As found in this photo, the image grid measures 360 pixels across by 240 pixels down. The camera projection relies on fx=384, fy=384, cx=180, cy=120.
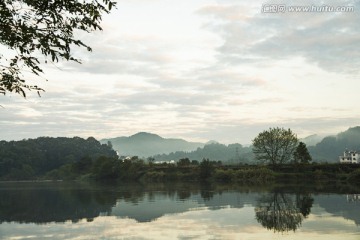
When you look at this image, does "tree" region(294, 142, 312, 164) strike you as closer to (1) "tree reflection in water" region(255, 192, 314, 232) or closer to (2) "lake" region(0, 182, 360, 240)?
(2) "lake" region(0, 182, 360, 240)

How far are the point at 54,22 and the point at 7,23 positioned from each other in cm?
154

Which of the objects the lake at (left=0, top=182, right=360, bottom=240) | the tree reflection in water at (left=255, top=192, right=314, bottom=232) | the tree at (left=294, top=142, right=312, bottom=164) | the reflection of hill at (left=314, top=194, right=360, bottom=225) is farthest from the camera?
the tree at (left=294, top=142, right=312, bottom=164)

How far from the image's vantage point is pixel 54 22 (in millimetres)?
13344

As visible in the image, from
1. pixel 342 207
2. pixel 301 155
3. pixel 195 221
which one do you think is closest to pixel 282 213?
pixel 342 207

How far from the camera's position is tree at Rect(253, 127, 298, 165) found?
361 feet

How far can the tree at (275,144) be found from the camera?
11000 centimetres

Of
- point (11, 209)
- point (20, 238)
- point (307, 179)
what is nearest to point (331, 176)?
point (307, 179)

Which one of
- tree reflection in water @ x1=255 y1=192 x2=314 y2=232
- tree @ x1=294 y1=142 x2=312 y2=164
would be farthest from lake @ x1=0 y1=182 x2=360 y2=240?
tree @ x1=294 y1=142 x2=312 y2=164

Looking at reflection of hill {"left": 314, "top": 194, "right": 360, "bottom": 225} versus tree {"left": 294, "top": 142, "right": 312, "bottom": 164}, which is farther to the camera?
tree {"left": 294, "top": 142, "right": 312, "bottom": 164}

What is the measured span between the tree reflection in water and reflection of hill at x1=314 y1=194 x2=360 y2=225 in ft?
5.88

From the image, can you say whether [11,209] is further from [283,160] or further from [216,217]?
[283,160]

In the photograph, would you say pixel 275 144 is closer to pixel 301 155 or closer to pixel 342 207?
pixel 301 155

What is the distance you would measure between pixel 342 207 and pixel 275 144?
66695 mm

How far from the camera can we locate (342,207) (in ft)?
147
